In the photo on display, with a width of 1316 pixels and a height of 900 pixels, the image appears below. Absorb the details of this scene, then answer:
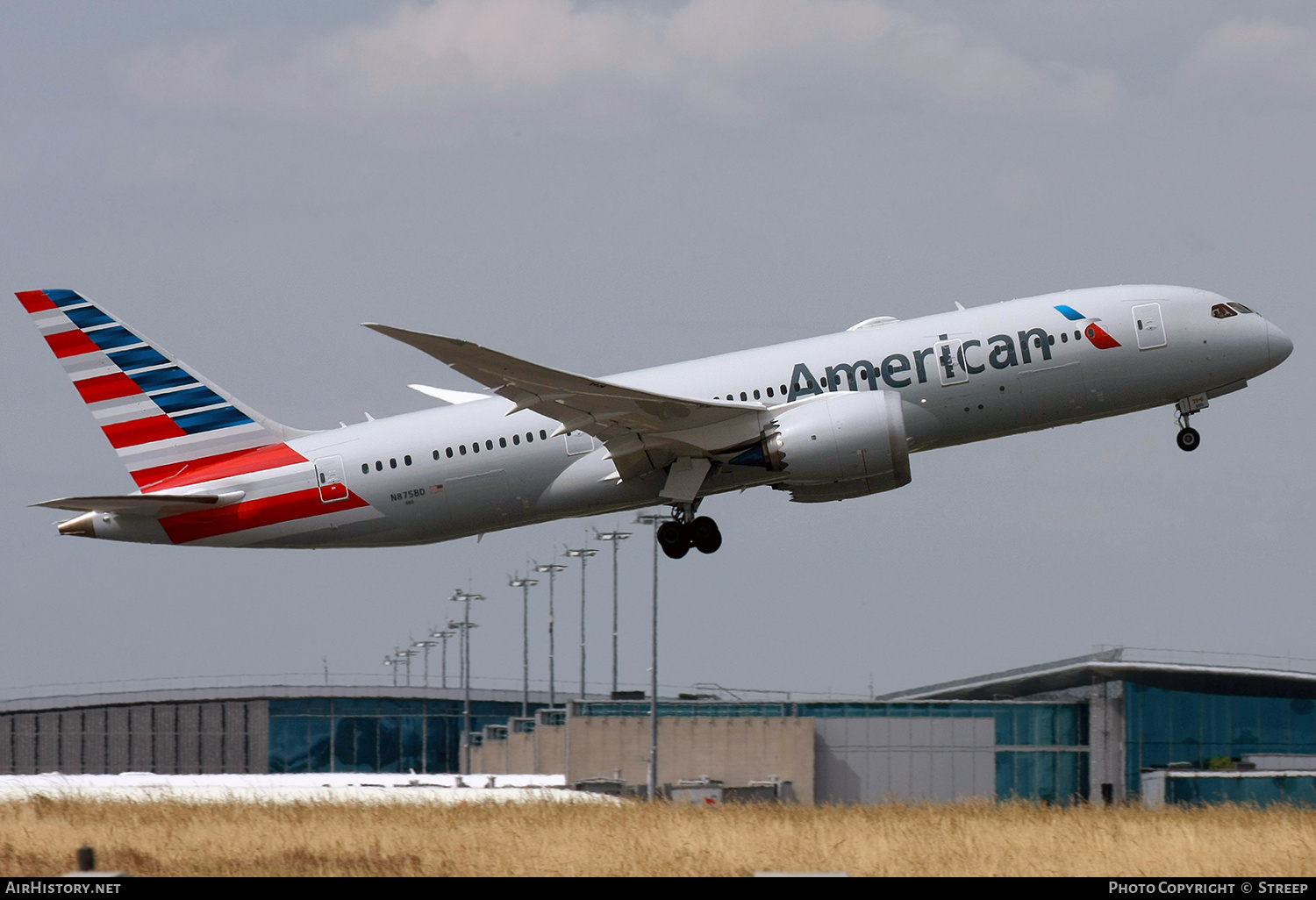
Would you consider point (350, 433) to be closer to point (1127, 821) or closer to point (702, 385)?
point (702, 385)

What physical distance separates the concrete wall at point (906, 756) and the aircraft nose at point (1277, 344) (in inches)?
1119

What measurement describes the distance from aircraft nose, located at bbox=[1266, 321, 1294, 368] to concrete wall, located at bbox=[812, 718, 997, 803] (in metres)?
28.4

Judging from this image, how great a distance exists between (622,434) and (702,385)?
6.60 feet

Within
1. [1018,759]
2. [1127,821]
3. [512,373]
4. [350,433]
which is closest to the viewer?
[1127,821]

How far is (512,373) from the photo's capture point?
31.7 meters

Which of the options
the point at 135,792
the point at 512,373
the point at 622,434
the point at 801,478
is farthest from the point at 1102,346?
the point at 135,792

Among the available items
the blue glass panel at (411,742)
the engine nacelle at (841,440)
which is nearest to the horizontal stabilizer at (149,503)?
the engine nacelle at (841,440)

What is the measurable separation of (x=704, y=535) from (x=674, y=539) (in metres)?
0.72

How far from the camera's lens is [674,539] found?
120 ft

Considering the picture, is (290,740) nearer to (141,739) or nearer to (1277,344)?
(141,739)

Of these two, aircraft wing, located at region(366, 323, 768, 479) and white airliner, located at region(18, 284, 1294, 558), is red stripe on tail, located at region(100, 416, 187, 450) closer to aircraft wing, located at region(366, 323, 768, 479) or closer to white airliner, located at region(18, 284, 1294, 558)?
white airliner, located at region(18, 284, 1294, 558)

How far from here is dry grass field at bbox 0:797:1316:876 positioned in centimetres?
2367

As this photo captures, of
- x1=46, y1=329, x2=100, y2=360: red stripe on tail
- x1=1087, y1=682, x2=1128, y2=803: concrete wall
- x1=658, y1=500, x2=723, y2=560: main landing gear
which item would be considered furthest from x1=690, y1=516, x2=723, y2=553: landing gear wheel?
x1=1087, y1=682, x2=1128, y2=803: concrete wall

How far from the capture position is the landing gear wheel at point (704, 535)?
36438 mm
